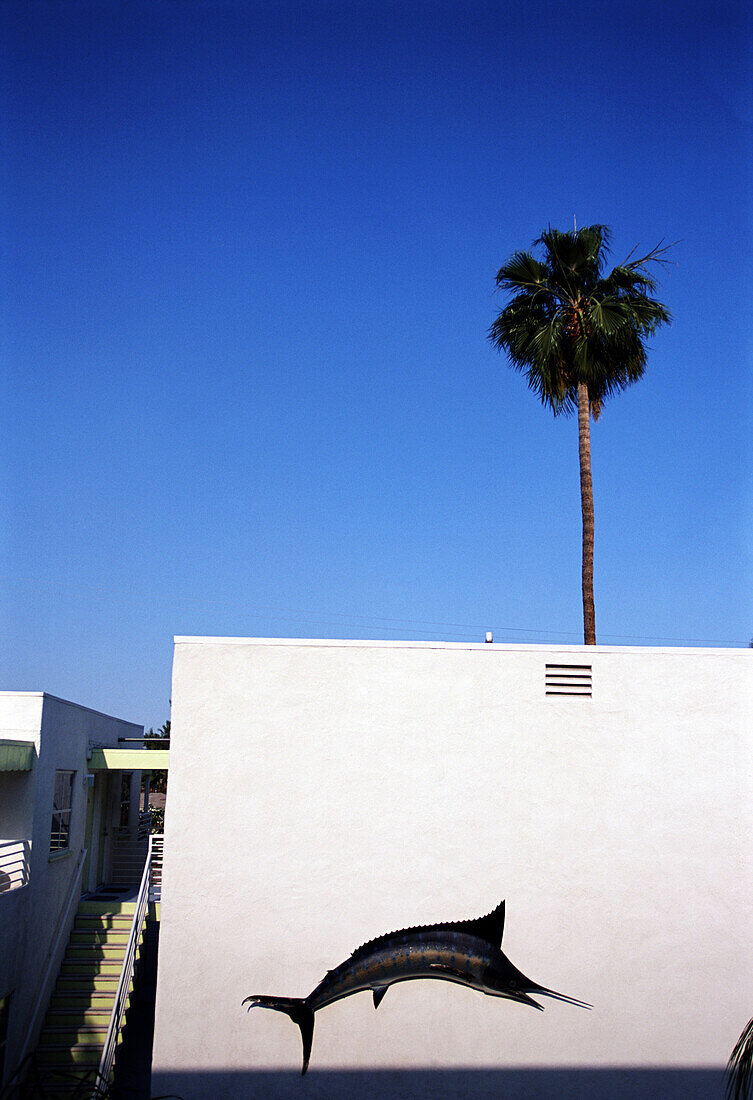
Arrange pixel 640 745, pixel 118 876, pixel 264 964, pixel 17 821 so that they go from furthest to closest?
pixel 118 876
pixel 17 821
pixel 640 745
pixel 264 964

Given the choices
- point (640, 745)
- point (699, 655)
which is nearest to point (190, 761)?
point (640, 745)

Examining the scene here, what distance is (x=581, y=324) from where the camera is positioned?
1655 centimetres

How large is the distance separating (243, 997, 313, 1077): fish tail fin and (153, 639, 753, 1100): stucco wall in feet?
0.33

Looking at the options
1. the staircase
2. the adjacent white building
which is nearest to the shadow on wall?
the staircase

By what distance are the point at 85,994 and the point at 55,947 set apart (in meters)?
0.86

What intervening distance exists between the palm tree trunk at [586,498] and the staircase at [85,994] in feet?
30.8

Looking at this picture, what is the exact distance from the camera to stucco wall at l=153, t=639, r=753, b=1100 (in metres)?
9.98

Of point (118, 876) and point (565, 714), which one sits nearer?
point (565, 714)

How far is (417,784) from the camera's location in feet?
34.4

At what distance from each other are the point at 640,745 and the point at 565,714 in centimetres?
95

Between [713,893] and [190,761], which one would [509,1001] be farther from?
[190,761]

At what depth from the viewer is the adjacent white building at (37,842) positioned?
12.5 meters

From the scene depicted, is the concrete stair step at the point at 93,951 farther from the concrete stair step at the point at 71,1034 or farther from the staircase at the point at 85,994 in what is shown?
the concrete stair step at the point at 71,1034

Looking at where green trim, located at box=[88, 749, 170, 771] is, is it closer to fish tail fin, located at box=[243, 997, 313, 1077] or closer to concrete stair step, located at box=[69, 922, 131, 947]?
concrete stair step, located at box=[69, 922, 131, 947]
